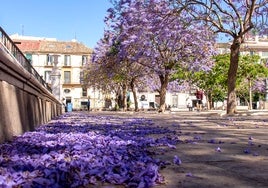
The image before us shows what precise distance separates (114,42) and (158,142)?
2345 cm

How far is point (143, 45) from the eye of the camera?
909 inches

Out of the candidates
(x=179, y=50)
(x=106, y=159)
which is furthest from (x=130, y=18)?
(x=106, y=159)

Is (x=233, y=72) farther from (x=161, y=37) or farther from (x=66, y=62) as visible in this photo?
(x=66, y=62)

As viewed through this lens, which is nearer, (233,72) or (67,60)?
(233,72)

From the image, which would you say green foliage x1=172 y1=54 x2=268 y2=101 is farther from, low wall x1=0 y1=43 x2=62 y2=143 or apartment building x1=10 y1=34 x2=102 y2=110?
low wall x1=0 y1=43 x2=62 y2=143

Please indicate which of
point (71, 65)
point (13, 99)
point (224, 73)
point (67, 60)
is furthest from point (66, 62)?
point (13, 99)

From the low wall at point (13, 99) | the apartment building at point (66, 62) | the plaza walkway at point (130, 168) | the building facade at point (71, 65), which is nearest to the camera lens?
the plaza walkway at point (130, 168)

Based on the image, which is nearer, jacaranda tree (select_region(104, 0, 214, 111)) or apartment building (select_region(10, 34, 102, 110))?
jacaranda tree (select_region(104, 0, 214, 111))

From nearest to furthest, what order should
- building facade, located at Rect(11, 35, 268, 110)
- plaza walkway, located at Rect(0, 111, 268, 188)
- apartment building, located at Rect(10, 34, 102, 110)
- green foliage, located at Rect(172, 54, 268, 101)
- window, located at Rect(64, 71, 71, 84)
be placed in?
plaza walkway, located at Rect(0, 111, 268, 188) < green foliage, located at Rect(172, 54, 268, 101) < building facade, located at Rect(11, 35, 268, 110) < apartment building, located at Rect(10, 34, 102, 110) < window, located at Rect(64, 71, 71, 84)

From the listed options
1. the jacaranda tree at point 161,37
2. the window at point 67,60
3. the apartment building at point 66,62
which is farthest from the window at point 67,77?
the jacaranda tree at point 161,37

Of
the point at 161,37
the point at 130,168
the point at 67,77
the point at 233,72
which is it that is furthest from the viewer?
the point at 67,77

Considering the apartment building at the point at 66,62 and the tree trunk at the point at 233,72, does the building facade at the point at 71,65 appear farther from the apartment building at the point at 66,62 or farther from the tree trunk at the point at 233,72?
the tree trunk at the point at 233,72

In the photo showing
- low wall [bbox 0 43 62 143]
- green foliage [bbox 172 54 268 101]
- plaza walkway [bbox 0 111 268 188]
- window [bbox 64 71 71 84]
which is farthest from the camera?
window [bbox 64 71 71 84]

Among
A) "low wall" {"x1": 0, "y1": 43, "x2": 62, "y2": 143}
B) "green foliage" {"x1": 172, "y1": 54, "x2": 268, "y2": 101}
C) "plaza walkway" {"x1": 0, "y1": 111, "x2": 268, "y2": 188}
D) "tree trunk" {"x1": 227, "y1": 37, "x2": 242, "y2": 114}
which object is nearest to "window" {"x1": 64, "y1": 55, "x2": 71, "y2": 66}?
"green foliage" {"x1": 172, "y1": 54, "x2": 268, "y2": 101}
